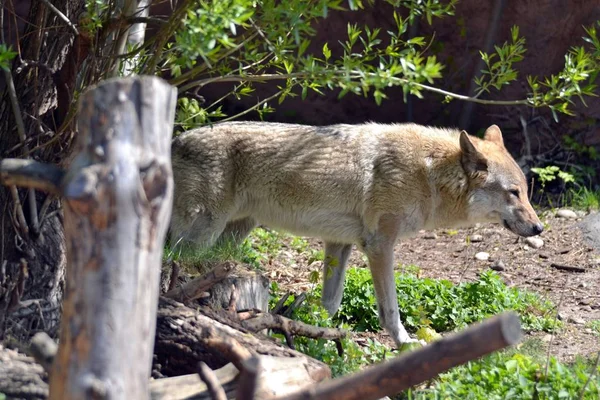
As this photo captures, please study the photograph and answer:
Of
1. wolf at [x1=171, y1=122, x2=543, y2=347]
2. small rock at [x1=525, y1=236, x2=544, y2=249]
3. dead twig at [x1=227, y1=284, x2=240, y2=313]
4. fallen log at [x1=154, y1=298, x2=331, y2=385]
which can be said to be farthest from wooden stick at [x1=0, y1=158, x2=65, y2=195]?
small rock at [x1=525, y1=236, x2=544, y2=249]

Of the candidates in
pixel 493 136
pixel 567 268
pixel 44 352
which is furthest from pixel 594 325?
pixel 44 352

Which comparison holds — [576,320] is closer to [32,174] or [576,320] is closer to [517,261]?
[517,261]

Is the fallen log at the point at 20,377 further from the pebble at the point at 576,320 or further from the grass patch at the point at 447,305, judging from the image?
the pebble at the point at 576,320

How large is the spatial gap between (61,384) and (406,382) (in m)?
1.28

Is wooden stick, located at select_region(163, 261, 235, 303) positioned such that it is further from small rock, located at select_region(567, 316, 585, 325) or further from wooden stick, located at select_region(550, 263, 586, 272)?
wooden stick, located at select_region(550, 263, 586, 272)

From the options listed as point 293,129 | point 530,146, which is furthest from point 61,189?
point 530,146

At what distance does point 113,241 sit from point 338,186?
452 centimetres

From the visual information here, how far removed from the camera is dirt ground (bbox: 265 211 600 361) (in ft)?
26.9

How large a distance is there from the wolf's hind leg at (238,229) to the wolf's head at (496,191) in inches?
82.3

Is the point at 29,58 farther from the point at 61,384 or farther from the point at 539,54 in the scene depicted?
the point at 539,54

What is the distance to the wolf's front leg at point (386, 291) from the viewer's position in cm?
677

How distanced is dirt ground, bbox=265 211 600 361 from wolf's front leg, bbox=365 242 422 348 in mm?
444

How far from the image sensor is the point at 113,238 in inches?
118

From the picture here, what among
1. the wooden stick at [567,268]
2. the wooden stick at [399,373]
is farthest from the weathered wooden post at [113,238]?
the wooden stick at [567,268]
